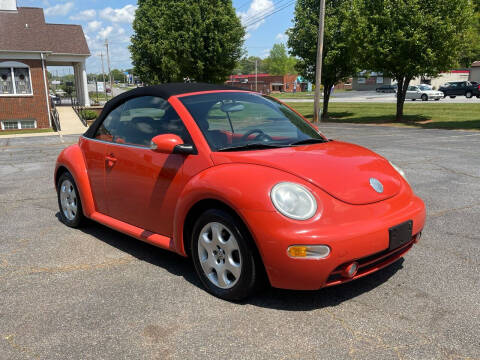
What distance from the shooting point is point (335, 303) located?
3.11 m

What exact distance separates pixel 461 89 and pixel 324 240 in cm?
4818

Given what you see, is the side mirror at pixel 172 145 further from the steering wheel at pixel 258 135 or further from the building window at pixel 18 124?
the building window at pixel 18 124

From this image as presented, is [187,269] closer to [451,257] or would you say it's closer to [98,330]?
[98,330]

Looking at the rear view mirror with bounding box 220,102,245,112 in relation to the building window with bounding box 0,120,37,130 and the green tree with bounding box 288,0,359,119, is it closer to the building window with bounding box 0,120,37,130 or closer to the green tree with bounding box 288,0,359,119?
the green tree with bounding box 288,0,359,119

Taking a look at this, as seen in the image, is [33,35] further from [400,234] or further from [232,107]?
[400,234]

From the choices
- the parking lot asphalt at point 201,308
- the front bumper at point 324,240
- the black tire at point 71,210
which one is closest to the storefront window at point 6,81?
the black tire at point 71,210

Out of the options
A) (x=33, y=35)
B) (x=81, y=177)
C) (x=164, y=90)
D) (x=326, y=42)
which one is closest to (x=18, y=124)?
(x=33, y=35)

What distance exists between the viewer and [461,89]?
44.0 m

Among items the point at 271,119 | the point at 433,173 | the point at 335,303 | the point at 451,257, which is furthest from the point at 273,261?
the point at 433,173

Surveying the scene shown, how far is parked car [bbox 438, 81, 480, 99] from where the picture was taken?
42.3m

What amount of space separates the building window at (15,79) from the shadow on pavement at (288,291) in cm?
2252

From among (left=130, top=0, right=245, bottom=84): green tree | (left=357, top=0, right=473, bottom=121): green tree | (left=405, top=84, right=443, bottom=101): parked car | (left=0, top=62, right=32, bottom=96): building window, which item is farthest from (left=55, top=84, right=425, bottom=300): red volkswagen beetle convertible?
(left=405, top=84, right=443, bottom=101): parked car

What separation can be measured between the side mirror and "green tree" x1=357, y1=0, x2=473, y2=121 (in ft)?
63.7

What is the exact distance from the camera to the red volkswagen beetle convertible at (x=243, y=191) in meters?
2.75
